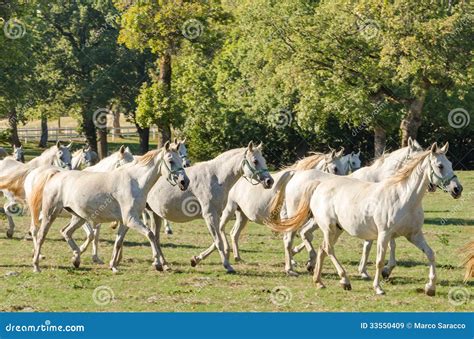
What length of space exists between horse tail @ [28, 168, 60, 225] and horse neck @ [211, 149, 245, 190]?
311cm

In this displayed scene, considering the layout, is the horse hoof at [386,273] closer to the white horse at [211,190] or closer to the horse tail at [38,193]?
the white horse at [211,190]

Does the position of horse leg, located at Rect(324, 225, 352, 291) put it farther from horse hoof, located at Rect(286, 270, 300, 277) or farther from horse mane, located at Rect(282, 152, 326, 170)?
horse mane, located at Rect(282, 152, 326, 170)

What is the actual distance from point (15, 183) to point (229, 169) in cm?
566

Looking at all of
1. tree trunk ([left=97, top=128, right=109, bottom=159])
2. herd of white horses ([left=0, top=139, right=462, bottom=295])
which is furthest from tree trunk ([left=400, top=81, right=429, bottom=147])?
tree trunk ([left=97, top=128, right=109, bottom=159])

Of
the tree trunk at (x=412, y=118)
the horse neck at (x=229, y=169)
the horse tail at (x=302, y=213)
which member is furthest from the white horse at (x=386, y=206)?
the tree trunk at (x=412, y=118)

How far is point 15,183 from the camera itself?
776 inches

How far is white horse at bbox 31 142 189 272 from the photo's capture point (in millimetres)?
15703

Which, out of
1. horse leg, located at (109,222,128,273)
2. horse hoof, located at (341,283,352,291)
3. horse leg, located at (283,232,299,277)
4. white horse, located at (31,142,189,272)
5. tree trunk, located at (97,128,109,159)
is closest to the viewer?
horse hoof, located at (341,283,352,291)

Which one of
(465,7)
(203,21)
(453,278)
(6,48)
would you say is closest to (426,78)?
(465,7)

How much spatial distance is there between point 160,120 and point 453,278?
31475 mm

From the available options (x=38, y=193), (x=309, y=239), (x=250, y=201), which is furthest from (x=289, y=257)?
(x=38, y=193)

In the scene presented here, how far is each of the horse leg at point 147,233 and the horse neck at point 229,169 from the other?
1.83 metres

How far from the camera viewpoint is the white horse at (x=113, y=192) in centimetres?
1570

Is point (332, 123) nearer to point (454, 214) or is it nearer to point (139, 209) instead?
point (454, 214)
